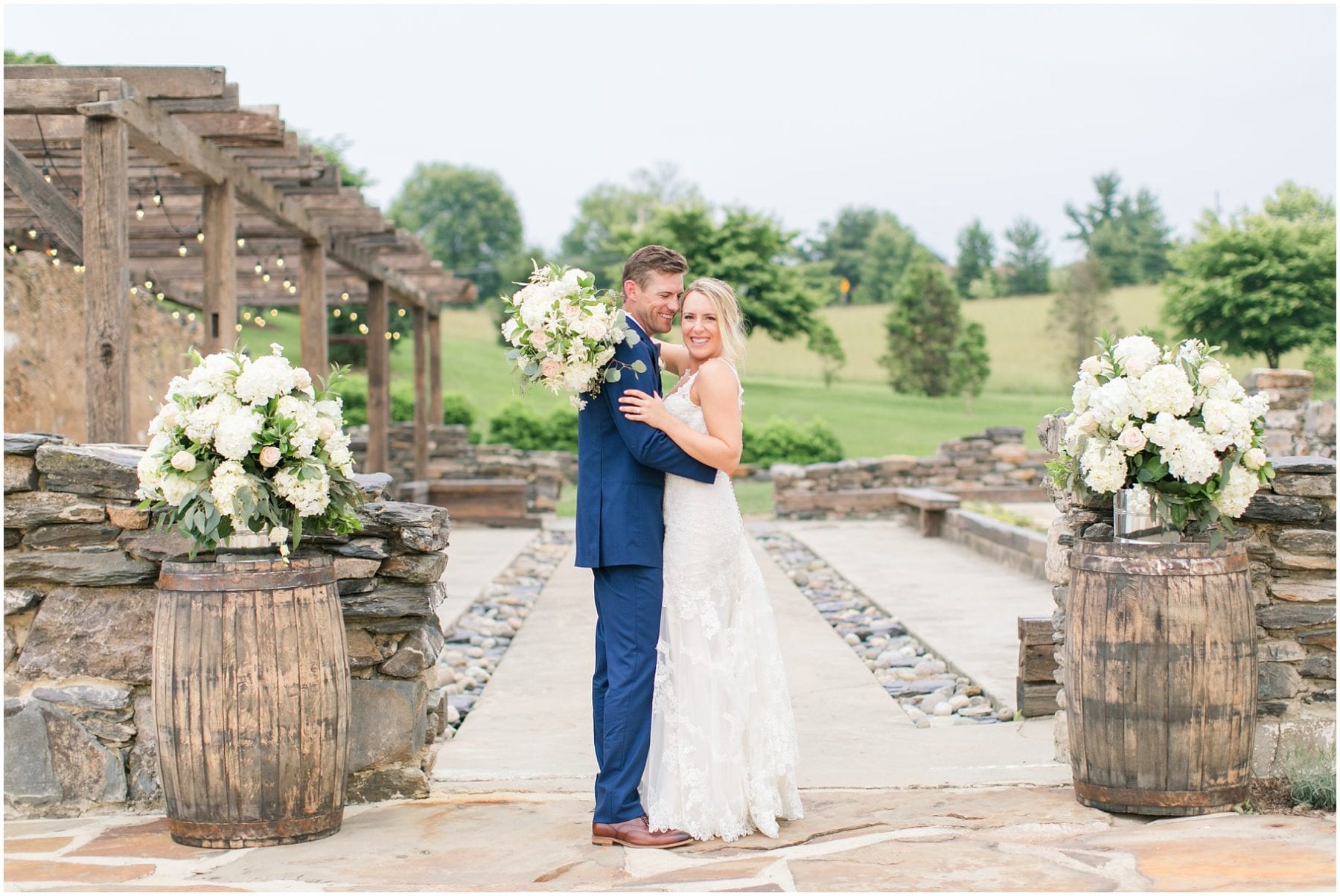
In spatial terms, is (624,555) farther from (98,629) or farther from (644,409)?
(98,629)

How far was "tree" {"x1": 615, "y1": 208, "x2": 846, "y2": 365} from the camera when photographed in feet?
114

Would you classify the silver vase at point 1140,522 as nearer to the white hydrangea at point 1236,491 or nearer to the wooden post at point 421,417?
the white hydrangea at point 1236,491

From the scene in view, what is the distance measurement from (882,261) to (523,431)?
142 feet

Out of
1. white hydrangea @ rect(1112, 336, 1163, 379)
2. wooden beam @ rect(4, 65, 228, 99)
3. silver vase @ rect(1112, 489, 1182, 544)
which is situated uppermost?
wooden beam @ rect(4, 65, 228, 99)

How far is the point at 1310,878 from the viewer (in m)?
3.16

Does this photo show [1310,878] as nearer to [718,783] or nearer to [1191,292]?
[718,783]

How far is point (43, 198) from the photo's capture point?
7.27m

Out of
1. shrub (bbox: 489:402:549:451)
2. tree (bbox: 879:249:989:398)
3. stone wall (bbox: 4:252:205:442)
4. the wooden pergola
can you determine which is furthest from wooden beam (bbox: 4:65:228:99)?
tree (bbox: 879:249:989:398)

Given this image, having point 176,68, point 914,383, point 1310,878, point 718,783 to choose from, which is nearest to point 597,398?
point 718,783

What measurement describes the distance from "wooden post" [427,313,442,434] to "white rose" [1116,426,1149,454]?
16466 mm

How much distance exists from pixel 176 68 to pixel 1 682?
168 inches

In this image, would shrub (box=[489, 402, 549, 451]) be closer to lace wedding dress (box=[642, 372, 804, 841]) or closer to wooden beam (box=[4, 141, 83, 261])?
wooden beam (box=[4, 141, 83, 261])

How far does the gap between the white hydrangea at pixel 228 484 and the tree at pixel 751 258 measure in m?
31.1

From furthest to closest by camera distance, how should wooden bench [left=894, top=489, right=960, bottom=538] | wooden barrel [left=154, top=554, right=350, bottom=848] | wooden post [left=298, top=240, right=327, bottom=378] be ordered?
1. wooden bench [left=894, top=489, right=960, bottom=538]
2. wooden post [left=298, top=240, right=327, bottom=378]
3. wooden barrel [left=154, top=554, right=350, bottom=848]
